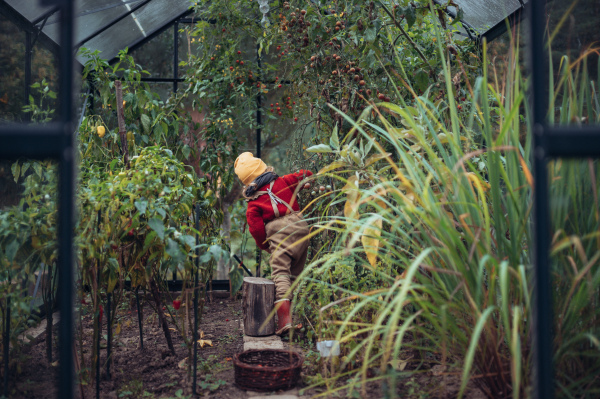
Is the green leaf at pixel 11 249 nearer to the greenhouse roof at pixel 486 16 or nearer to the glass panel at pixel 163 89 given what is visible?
the greenhouse roof at pixel 486 16

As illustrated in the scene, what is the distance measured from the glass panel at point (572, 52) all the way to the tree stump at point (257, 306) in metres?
2.32

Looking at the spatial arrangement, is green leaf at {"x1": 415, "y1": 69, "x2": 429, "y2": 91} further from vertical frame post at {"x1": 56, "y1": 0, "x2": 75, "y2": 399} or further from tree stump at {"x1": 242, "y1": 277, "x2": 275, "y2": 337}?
vertical frame post at {"x1": 56, "y1": 0, "x2": 75, "y2": 399}

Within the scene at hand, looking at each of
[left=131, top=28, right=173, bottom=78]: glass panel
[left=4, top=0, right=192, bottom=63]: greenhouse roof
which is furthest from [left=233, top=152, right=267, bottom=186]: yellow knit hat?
[left=131, top=28, right=173, bottom=78]: glass panel

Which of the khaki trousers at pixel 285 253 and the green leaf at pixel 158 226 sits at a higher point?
the green leaf at pixel 158 226

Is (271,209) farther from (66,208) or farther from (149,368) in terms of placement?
(66,208)

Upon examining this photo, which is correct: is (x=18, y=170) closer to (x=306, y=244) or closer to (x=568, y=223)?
(x=568, y=223)

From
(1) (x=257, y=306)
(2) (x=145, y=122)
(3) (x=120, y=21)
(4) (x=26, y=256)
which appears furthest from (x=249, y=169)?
(3) (x=120, y=21)

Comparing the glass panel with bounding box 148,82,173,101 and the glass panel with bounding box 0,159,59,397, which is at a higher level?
the glass panel with bounding box 148,82,173,101

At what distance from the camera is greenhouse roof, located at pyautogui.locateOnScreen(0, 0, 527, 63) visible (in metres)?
3.79

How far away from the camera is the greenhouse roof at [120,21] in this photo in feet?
14.5

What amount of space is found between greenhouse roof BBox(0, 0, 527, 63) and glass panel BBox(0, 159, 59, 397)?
222 cm

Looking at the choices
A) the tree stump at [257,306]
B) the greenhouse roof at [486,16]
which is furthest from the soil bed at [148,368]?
the greenhouse roof at [486,16]

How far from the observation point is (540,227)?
3.72 ft

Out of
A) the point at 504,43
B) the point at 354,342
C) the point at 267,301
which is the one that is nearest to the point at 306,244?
the point at 267,301
